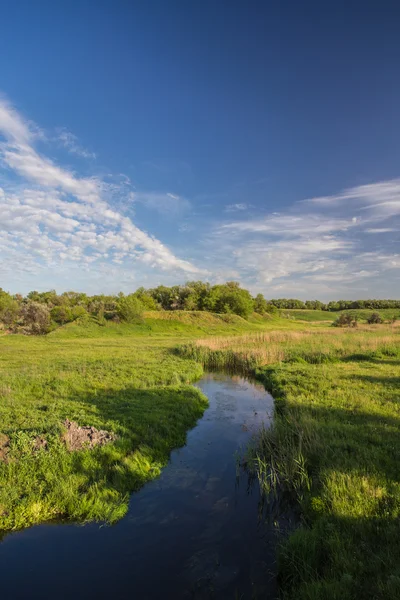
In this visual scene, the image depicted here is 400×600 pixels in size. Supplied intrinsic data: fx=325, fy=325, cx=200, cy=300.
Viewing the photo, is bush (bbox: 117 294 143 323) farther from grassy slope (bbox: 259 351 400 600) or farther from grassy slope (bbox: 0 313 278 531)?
grassy slope (bbox: 259 351 400 600)

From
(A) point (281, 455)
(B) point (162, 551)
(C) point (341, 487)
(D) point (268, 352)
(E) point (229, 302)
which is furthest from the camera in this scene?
(E) point (229, 302)

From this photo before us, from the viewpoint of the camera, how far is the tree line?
65.7 metres

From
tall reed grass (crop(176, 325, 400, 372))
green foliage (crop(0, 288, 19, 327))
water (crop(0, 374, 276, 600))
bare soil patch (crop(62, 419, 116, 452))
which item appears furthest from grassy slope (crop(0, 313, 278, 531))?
green foliage (crop(0, 288, 19, 327))

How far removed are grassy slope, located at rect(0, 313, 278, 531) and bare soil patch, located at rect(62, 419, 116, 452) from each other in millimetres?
297

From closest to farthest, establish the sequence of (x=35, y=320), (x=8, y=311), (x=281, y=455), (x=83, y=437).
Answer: (x=281, y=455), (x=83, y=437), (x=35, y=320), (x=8, y=311)

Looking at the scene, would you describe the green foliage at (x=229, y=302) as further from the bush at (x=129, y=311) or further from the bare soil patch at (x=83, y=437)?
the bare soil patch at (x=83, y=437)

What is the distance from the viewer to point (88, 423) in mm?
12539

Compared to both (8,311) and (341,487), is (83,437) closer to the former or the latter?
(341,487)

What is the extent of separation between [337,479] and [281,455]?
214 cm

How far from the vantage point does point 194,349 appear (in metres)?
33.8

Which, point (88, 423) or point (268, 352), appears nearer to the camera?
point (88, 423)

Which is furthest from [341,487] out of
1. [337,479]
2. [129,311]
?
[129,311]

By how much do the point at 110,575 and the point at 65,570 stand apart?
3.17 ft

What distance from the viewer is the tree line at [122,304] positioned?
65.7 metres
